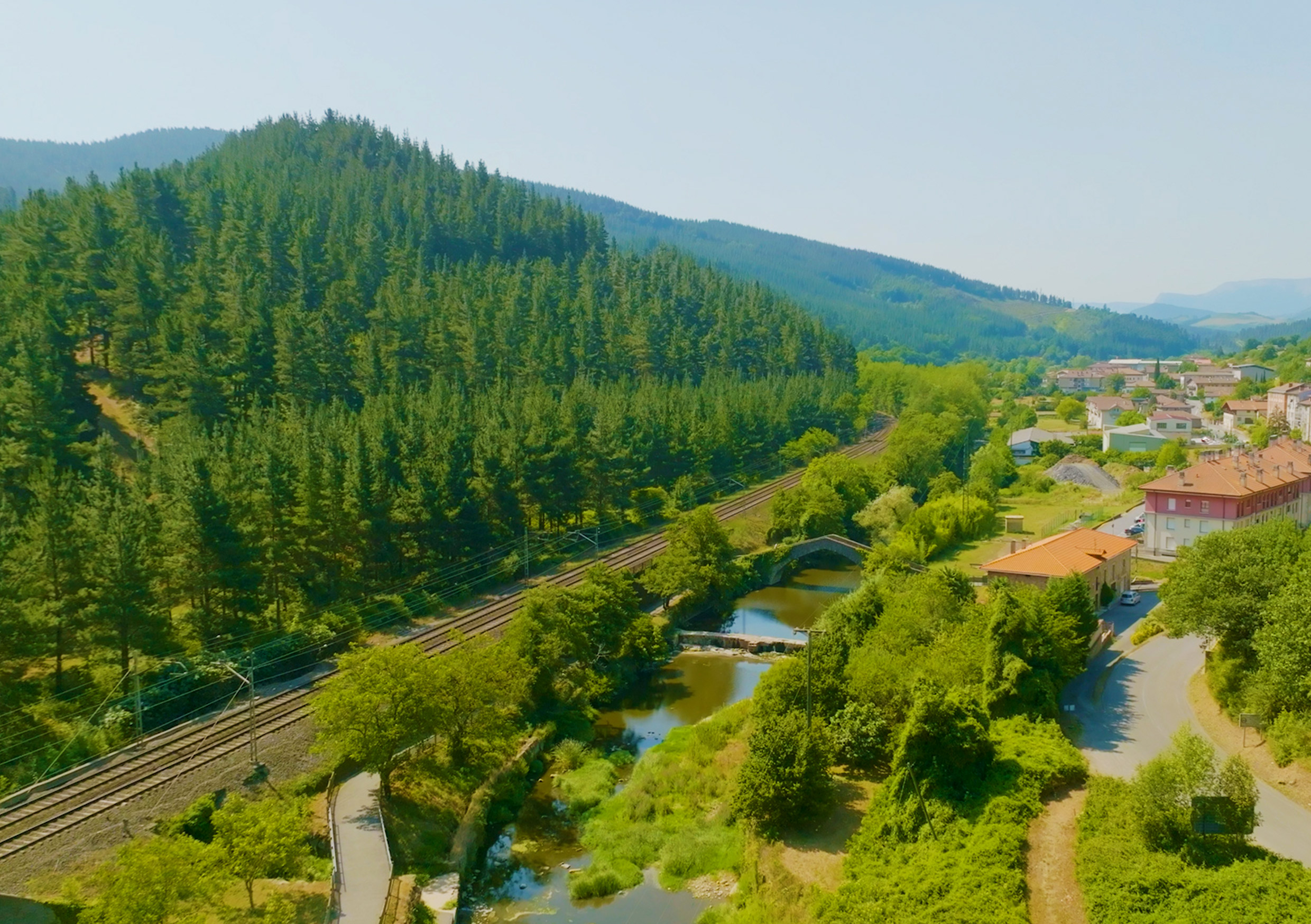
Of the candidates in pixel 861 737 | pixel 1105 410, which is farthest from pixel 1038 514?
pixel 1105 410

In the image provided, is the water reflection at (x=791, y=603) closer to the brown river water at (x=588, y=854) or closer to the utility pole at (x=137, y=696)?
the brown river water at (x=588, y=854)

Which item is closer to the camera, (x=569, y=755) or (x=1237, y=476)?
(x=569, y=755)

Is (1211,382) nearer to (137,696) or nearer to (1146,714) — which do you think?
(1146,714)

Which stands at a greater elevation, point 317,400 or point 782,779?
point 317,400

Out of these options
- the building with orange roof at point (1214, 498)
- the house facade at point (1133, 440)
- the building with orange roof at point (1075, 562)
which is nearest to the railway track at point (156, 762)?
the building with orange roof at point (1075, 562)

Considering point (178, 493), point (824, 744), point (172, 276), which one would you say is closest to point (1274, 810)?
point (824, 744)

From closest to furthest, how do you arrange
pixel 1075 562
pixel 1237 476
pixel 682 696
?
pixel 1075 562, pixel 682 696, pixel 1237 476

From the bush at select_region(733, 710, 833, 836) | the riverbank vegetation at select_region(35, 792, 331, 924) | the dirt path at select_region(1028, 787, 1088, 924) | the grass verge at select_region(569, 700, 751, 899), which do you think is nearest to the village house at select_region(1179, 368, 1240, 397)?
the grass verge at select_region(569, 700, 751, 899)
